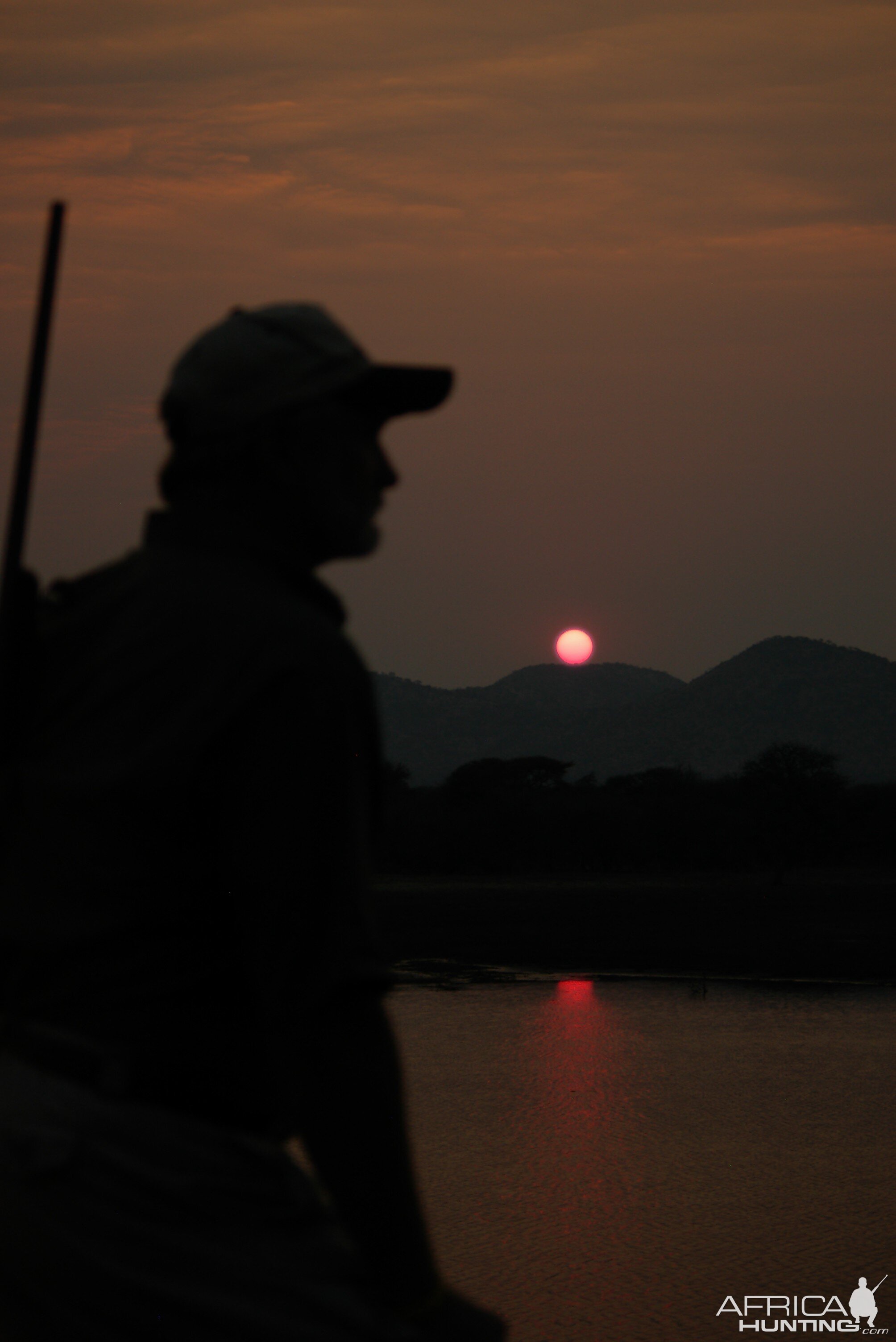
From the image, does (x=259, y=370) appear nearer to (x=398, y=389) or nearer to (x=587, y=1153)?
(x=398, y=389)

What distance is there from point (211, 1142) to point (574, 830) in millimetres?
45067

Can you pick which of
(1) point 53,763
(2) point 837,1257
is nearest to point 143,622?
(1) point 53,763

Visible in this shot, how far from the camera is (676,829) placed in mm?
43969

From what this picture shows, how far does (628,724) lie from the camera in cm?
18938

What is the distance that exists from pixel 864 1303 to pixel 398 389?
4.28 metres

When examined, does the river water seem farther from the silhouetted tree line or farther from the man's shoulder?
the silhouetted tree line

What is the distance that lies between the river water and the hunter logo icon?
0.03 m

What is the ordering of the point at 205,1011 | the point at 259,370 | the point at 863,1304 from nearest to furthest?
the point at 205,1011 < the point at 259,370 < the point at 863,1304

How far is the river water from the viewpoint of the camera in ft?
16.5

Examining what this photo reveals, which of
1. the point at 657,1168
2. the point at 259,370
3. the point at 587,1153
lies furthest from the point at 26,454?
the point at 587,1153

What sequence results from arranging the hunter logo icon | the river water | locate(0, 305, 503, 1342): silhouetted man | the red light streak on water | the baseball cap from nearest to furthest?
locate(0, 305, 503, 1342): silhouetted man, the baseball cap, the hunter logo icon, the river water, the red light streak on water

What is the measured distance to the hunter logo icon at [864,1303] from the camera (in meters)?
4.86

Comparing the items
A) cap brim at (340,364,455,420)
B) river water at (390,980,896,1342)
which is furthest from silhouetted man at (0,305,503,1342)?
river water at (390,980,896,1342)

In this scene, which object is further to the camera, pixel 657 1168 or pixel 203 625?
pixel 657 1168
